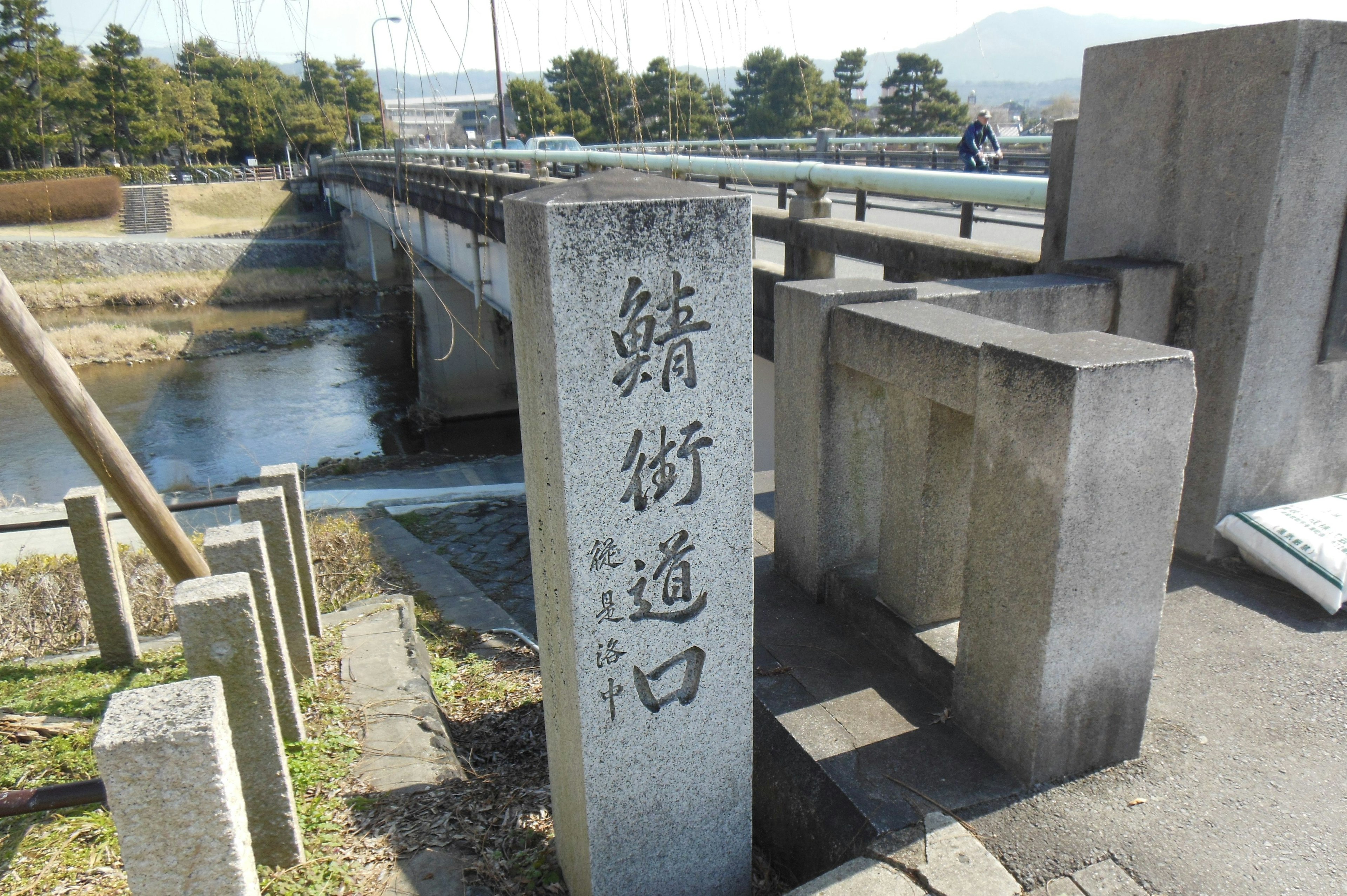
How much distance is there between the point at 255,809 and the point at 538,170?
1100cm

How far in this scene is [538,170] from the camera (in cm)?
1273

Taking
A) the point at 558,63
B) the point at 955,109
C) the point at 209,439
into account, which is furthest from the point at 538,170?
the point at 955,109

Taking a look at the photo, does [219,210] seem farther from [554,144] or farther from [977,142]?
[977,142]

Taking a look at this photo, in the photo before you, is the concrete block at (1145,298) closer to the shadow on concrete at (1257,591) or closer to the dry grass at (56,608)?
the shadow on concrete at (1257,591)

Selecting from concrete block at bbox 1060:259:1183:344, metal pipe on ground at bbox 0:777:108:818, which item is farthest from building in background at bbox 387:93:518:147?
concrete block at bbox 1060:259:1183:344

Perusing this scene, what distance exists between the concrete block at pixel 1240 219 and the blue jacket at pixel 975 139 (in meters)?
7.65

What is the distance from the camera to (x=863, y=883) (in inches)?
104

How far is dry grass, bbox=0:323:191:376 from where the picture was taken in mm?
28328

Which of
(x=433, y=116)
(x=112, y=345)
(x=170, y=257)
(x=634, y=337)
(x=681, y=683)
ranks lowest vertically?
(x=112, y=345)

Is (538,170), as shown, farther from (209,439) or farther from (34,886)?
(209,439)

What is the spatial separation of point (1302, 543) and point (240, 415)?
24.6 m

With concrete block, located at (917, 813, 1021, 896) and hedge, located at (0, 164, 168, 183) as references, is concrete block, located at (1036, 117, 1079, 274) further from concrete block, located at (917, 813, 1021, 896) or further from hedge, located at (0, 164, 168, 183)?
hedge, located at (0, 164, 168, 183)

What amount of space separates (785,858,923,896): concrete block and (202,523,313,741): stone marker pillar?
8.05 feet

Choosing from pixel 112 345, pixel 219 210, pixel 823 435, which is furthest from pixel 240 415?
pixel 219 210
